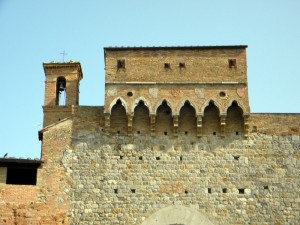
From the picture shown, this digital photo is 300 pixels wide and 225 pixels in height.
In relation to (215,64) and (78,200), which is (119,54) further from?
(78,200)

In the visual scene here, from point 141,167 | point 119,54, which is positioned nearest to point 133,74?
point 119,54

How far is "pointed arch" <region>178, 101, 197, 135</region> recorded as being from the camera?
16578 mm

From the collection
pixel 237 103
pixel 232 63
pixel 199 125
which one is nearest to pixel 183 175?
pixel 199 125

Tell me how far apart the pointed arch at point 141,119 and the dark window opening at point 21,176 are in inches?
134

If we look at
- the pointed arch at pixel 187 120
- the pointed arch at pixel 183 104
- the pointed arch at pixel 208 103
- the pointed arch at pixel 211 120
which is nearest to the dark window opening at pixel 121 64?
the pointed arch at pixel 183 104

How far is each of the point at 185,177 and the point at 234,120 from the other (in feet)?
7.89

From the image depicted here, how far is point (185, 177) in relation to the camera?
52.4 ft

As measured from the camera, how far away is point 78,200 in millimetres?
15688

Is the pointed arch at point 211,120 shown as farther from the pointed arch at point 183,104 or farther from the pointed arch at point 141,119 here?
the pointed arch at point 141,119

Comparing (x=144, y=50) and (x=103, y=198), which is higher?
(x=144, y=50)

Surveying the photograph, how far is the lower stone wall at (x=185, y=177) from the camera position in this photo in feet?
51.0

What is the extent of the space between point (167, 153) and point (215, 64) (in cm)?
323

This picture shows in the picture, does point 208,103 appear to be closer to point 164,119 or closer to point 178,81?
point 178,81

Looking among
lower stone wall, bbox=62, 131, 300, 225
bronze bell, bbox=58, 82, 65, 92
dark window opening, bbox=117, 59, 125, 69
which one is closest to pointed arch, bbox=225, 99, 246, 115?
lower stone wall, bbox=62, 131, 300, 225
